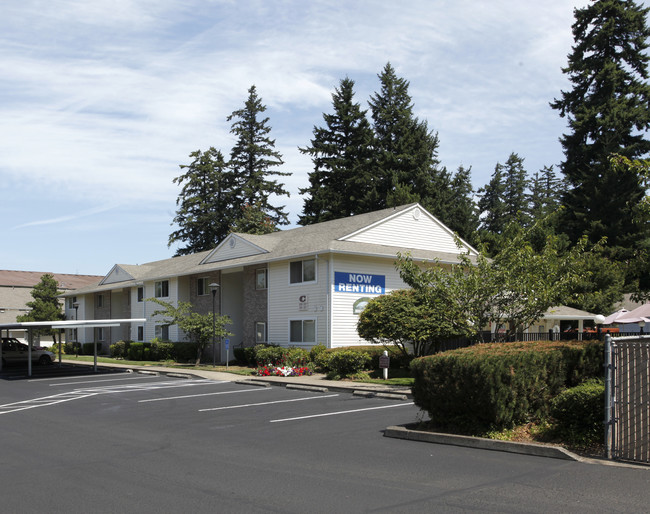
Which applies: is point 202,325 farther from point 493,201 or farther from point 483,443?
point 493,201

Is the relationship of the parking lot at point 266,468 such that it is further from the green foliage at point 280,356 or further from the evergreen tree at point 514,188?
the evergreen tree at point 514,188

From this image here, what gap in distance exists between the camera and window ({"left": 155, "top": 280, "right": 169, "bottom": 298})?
138ft

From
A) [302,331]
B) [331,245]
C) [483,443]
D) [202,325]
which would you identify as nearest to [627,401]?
[483,443]

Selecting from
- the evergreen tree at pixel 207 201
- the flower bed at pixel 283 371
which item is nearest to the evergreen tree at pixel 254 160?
the evergreen tree at pixel 207 201

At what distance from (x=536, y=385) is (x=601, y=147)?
41.5 metres

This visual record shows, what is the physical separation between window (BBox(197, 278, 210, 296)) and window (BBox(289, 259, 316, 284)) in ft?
30.3

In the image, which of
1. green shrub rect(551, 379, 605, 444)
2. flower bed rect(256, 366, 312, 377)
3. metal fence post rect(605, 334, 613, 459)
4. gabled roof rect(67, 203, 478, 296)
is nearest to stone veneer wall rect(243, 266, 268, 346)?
gabled roof rect(67, 203, 478, 296)

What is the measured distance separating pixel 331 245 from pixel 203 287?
1300cm

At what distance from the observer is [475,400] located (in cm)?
1050

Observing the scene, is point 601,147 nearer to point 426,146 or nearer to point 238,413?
point 426,146

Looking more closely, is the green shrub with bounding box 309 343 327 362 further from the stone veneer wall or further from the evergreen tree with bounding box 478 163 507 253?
the evergreen tree with bounding box 478 163 507 253

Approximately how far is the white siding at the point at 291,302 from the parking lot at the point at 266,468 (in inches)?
500

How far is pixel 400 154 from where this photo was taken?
5647cm

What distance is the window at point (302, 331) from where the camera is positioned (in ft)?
96.0
